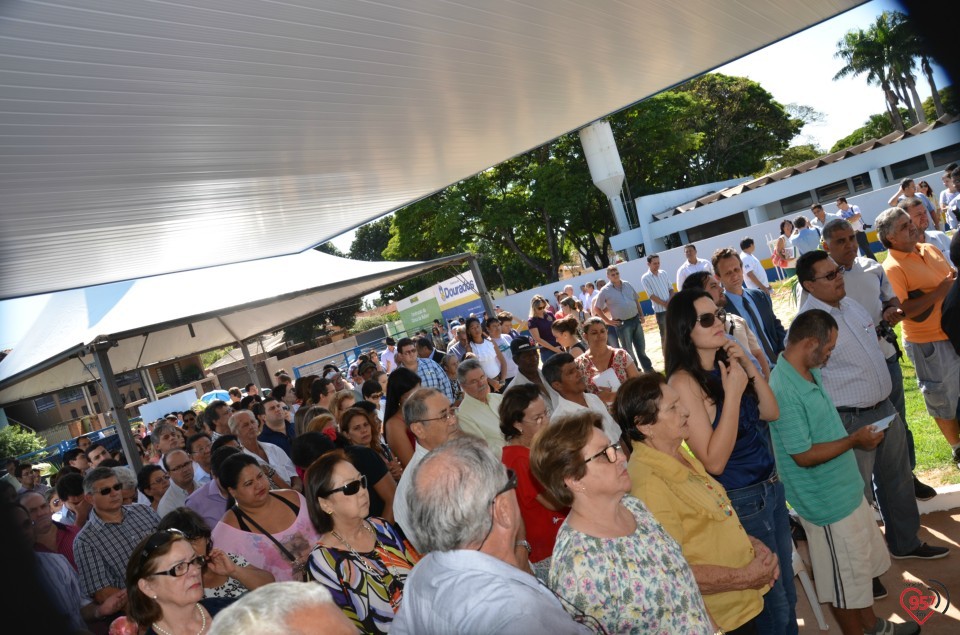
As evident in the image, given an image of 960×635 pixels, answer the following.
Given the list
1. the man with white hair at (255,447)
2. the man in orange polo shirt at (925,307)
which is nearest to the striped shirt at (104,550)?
the man with white hair at (255,447)

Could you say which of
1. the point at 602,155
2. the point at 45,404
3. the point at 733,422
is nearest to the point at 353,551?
the point at 733,422

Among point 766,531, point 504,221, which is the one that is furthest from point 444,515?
point 504,221

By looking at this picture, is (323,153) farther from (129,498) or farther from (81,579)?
(81,579)

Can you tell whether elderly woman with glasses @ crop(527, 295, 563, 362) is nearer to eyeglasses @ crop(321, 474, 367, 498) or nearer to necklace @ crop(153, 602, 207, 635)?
eyeglasses @ crop(321, 474, 367, 498)

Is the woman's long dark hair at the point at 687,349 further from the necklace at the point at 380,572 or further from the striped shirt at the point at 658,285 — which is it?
the striped shirt at the point at 658,285

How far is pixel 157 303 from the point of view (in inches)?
357

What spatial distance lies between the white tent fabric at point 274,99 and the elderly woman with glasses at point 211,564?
7.35 ft

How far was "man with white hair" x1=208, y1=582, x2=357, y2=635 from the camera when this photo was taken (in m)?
1.53

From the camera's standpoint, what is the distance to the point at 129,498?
196 inches

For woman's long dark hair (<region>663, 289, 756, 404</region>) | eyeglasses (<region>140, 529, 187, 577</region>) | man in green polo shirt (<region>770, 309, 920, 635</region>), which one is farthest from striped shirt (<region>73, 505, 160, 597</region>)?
man in green polo shirt (<region>770, 309, 920, 635</region>)

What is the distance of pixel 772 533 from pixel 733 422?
1.77ft

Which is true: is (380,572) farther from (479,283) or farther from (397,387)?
(479,283)

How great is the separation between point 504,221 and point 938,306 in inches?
1250

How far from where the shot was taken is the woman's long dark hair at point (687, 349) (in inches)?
121
